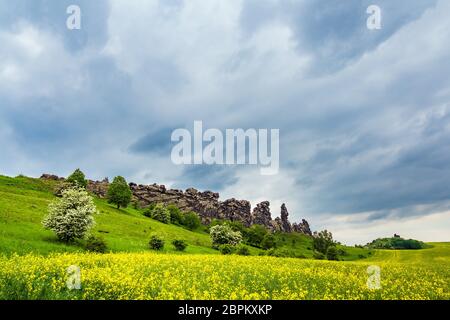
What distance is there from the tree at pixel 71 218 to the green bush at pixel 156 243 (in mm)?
11503

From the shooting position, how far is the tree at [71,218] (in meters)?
41.8

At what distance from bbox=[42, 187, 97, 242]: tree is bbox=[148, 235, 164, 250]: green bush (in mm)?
11503

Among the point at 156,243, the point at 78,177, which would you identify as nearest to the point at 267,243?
the point at 78,177

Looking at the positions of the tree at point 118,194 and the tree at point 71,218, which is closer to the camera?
the tree at point 71,218

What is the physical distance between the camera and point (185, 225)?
133 m

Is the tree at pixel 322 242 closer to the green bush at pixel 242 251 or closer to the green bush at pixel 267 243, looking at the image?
the green bush at pixel 267 243

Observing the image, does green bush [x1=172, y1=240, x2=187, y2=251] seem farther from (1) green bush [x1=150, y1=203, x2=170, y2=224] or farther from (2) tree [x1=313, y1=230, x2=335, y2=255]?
(2) tree [x1=313, y1=230, x2=335, y2=255]

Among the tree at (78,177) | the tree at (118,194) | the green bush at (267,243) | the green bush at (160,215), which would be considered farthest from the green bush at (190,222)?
the tree at (78,177)

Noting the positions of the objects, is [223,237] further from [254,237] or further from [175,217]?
[175,217]

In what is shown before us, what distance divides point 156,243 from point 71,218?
14.4m

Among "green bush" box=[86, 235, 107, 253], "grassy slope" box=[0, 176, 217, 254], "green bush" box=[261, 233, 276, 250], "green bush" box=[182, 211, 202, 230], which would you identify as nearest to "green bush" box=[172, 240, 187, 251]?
"grassy slope" box=[0, 176, 217, 254]

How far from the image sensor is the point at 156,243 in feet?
173
